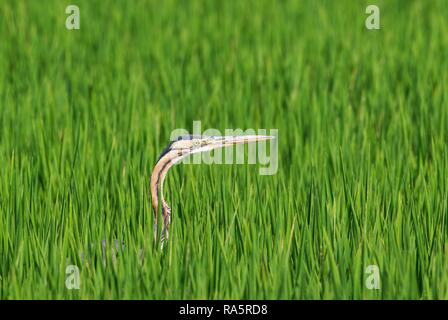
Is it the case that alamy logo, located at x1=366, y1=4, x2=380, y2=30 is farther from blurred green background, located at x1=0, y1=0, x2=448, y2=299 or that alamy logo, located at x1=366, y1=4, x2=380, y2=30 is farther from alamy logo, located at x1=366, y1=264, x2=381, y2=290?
alamy logo, located at x1=366, y1=264, x2=381, y2=290

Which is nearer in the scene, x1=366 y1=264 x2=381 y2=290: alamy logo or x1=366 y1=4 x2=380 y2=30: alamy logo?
x1=366 y1=264 x2=381 y2=290: alamy logo

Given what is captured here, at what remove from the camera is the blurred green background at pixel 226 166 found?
353 centimetres

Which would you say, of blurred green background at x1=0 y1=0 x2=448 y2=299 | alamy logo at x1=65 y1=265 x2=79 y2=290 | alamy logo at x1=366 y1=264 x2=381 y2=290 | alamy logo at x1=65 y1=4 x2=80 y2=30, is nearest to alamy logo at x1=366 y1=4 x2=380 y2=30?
blurred green background at x1=0 y1=0 x2=448 y2=299

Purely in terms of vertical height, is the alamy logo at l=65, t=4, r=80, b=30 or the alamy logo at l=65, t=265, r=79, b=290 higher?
the alamy logo at l=65, t=4, r=80, b=30

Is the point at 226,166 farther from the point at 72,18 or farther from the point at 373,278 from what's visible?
the point at 72,18

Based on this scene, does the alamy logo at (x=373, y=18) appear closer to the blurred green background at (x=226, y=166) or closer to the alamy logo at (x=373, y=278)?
the blurred green background at (x=226, y=166)

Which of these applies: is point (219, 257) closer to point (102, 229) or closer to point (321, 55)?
point (102, 229)

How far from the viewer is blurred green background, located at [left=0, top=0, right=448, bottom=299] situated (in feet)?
11.6

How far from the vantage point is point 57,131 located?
5285mm

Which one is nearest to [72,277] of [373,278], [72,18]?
[373,278]

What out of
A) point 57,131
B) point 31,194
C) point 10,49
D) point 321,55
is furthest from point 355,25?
point 31,194

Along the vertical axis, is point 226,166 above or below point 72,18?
below

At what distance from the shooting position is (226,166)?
4.49m
